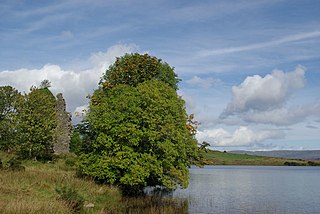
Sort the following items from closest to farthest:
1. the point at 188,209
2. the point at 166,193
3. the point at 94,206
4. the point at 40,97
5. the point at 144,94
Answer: the point at 94,206 → the point at 188,209 → the point at 144,94 → the point at 166,193 → the point at 40,97

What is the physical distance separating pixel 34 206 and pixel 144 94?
1710cm

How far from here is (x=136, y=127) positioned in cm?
3344

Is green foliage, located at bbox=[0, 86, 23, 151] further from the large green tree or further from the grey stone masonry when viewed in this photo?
the large green tree

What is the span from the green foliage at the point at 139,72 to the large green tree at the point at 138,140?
949cm

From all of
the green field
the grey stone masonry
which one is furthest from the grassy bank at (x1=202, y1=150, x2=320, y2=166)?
the green field

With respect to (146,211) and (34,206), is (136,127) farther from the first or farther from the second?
(34,206)

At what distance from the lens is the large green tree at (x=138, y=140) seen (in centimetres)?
3241

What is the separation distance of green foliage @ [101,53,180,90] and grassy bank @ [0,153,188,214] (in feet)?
53.8

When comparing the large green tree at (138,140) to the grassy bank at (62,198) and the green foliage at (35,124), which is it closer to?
the grassy bank at (62,198)

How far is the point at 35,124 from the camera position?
1855 inches

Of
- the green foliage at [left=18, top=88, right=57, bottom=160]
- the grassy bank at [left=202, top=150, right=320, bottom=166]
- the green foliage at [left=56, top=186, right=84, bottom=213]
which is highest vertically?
the green foliage at [left=18, top=88, right=57, bottom=160]

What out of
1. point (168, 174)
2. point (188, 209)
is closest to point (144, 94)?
point (168, 174)

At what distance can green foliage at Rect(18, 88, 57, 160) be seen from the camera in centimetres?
4650

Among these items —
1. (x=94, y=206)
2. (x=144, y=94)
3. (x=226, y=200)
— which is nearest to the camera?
A: (x=94, y=206)
